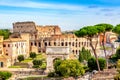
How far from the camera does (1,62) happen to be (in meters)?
45.9

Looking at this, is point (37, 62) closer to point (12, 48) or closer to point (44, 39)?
point (12, 48)

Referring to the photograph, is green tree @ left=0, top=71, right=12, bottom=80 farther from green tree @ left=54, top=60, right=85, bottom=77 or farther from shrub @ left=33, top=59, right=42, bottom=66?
shrub @ left=33, top=59, right=42, bottom=66

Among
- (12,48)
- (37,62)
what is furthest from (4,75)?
(12,48)

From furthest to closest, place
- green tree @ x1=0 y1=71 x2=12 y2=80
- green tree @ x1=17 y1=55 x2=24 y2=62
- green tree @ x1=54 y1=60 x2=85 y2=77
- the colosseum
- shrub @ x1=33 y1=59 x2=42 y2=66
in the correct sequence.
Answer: the colosseum
green tree @ x1=17 y1=55 x2=24 y2=62
shrub @ x1=33 y1=59 x2=42 y2=66
green tree @ x1=0 y1=71 x2=12 y2=80
green tree @ x1=54 y1=60 x2=85 y2=77

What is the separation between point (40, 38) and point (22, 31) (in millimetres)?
4601

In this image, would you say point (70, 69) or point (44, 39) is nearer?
point (70, 69)

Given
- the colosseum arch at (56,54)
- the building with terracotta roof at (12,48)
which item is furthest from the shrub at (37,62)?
the building with terracotta roof at (12,48)

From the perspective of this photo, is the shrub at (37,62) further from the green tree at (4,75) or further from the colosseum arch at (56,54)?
the green tree at (4,75)

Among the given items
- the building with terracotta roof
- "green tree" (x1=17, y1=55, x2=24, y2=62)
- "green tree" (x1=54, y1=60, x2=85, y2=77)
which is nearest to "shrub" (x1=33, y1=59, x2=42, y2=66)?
the building with terracotta roof

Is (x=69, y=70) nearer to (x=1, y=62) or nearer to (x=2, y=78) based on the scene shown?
(x=2, y=78)

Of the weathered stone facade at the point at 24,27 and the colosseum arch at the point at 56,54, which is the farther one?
the weathered stone facade at the point at 24,27

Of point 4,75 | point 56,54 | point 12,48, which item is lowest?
point 4,75

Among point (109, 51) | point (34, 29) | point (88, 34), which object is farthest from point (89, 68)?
point (34, 29)

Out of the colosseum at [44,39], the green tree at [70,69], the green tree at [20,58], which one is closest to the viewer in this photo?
the green tree at [70,69]
